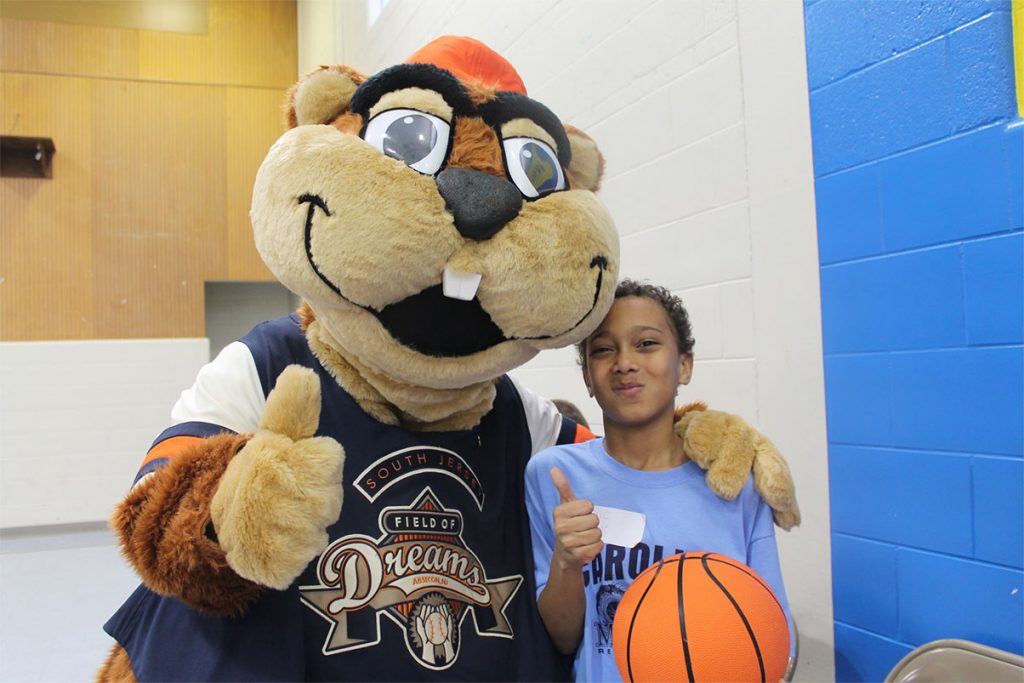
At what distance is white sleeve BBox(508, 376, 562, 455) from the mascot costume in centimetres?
16

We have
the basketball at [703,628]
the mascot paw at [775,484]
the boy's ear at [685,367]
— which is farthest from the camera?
the boy's ear at [685,367]

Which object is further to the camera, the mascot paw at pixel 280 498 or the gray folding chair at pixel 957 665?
the gray folding chair at pixel 957 665

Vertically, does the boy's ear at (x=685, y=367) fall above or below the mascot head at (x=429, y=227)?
below

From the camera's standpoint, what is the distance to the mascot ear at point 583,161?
1.41 m

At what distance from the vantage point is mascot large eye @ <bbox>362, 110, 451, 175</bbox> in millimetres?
1141

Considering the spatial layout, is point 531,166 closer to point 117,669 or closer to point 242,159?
point 117,669

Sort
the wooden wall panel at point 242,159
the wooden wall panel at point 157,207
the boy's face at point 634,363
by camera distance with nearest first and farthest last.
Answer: the boy's face at point 634,363
the wooden wall panel at point 157,207
the wooden wall panel at point 242,159

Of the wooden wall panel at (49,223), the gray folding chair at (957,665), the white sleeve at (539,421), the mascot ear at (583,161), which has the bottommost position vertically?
the gray folding chair at (957,665)

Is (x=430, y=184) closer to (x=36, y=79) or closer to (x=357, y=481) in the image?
(x=357, y=481)

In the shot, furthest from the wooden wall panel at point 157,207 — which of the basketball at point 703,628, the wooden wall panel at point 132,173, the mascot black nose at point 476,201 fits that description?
the basketball at point 703,628

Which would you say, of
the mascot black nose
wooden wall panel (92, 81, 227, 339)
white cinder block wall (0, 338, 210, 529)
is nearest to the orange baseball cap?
the mascot black nose

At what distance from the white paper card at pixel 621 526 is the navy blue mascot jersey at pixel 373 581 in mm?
141

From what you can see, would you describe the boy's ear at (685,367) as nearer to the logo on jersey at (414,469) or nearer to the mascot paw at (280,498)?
the logo on jersey at (414,469)

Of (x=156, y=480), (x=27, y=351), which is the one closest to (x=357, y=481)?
(x=156, y=480)
